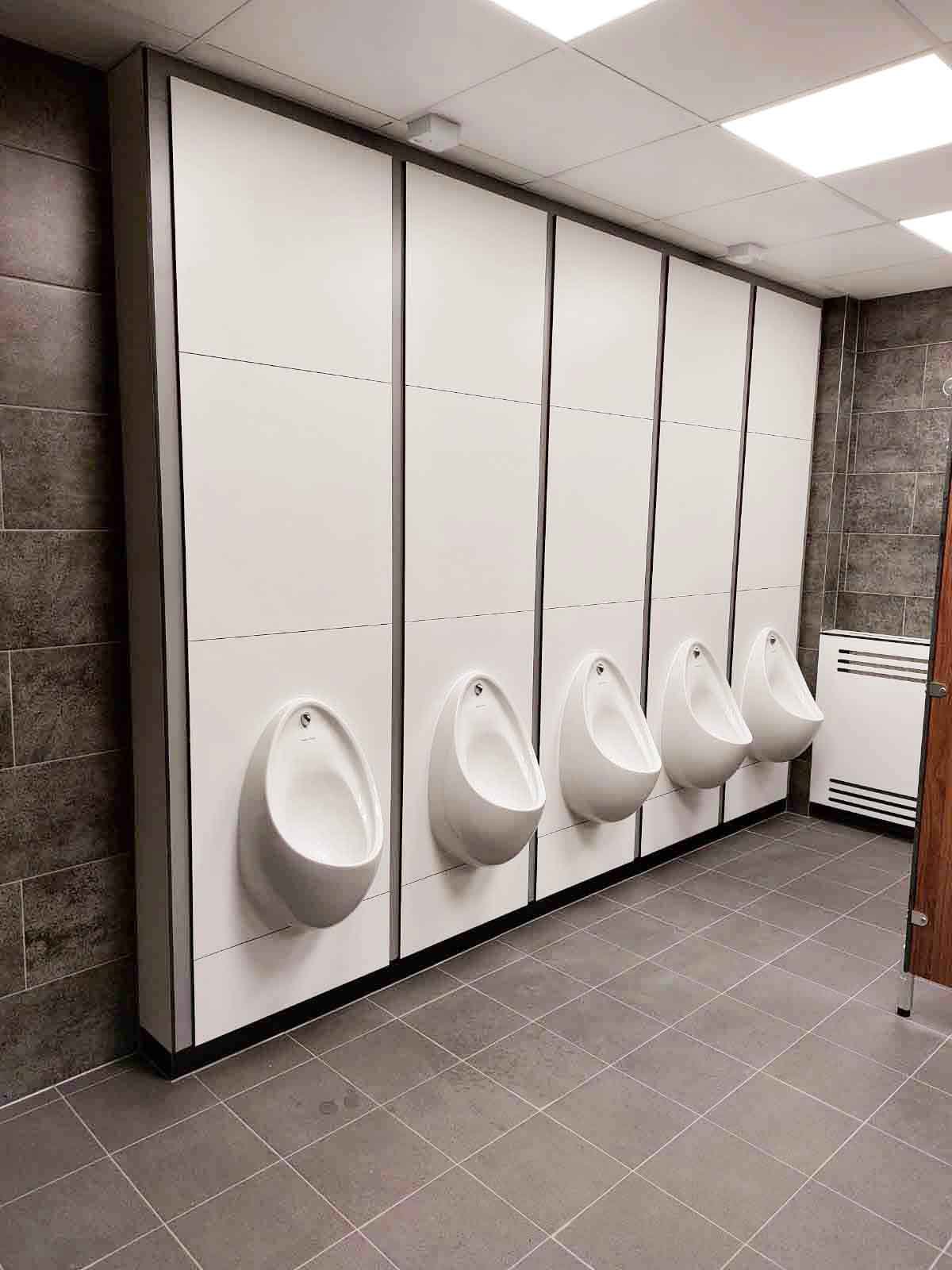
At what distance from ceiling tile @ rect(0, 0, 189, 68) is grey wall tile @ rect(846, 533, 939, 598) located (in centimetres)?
361

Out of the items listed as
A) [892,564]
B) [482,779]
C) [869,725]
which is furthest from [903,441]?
[482,779]

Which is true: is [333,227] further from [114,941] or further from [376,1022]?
[376,1022]

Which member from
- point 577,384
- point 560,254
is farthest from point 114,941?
point 560,254

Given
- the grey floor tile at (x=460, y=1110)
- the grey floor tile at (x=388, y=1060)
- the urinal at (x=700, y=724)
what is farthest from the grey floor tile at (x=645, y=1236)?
the urinal at (x=700, y=724)

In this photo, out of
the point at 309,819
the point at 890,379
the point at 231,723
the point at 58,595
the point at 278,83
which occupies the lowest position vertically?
the point at 309,819

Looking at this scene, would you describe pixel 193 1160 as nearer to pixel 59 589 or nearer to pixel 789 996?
pixel 59 589

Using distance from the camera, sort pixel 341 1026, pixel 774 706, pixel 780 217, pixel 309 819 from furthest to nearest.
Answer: pixel 774 706 → pixel 780 217 → pixel 341 1026 → pixel 309 819

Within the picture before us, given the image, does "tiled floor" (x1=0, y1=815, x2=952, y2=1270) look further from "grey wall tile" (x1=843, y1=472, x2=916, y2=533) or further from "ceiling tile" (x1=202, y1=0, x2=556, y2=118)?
"ceiling tile" (x1=202, y1=0, x2=556, y2=118)

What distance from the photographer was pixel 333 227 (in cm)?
254

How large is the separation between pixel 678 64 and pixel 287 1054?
268 centimetres

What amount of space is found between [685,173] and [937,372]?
200 cm

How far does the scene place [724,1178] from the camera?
84.2 inches

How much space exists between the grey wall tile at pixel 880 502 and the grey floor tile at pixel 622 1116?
3012 millimetres

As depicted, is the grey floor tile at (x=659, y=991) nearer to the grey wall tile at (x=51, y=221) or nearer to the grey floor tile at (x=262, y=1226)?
the grey floor tile at (x=262, y=1226)
